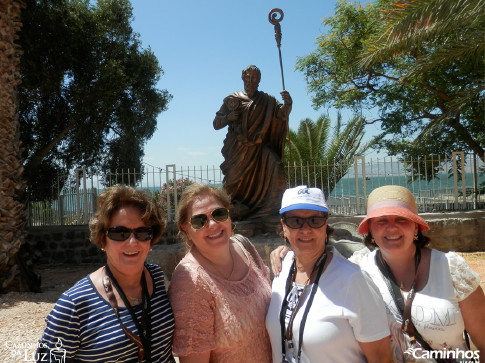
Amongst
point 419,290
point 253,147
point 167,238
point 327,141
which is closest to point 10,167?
point 167,238

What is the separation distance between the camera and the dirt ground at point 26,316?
13.7ft

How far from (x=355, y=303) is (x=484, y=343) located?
2.06 ft

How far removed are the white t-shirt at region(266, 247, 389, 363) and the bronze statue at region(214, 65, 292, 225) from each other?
A: 15.1 feet

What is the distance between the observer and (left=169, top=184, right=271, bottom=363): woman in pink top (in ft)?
5.77

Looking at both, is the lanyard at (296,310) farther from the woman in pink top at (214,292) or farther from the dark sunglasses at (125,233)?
the dark sunglasses at (125,233)

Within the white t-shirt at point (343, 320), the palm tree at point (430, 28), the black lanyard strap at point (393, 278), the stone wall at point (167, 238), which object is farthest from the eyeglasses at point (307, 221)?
the stone wall at point (167, 238)

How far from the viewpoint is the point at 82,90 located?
13.2 meters

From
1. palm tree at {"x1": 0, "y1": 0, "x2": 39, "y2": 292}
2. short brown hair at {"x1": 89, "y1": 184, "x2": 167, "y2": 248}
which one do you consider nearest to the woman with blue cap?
short brown hair at {"x1": 89, "y1": 184, "x2": 167, "y2": 248}

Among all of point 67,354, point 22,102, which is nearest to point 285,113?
point 67,354

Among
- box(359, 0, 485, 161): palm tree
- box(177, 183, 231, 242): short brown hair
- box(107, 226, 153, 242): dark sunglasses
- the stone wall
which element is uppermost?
box(359, 0, 485, 161): palm tree

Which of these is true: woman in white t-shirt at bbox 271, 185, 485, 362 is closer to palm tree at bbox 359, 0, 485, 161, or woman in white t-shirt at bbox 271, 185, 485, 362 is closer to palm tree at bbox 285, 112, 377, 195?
palm tree at bbox 359, 0, 485, 161

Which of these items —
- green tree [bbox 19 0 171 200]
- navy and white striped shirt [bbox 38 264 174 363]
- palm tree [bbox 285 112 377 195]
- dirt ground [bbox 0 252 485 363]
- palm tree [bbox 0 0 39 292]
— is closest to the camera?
navy and white striped shirt [bbox 38 264 174 363]

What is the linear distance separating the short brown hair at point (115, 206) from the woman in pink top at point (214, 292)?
206mm

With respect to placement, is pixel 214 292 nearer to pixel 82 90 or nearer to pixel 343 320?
pixel 343 320
